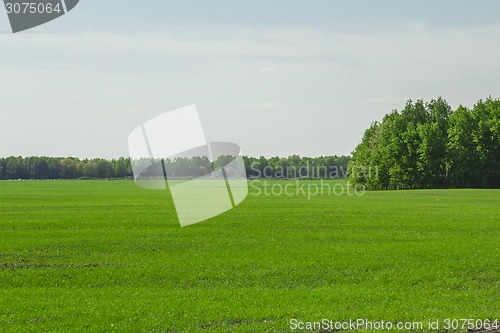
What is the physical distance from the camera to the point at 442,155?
11569 cm

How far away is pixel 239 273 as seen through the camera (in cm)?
2697

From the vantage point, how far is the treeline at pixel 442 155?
114 meters

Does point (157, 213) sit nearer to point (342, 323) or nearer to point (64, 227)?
point (64, 227)

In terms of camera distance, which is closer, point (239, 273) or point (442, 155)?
point (239, 273)

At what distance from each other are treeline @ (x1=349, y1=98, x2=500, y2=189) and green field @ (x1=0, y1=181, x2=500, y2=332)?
231ft

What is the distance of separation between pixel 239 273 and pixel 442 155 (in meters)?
95.7

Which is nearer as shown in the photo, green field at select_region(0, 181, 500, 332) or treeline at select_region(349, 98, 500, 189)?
green field at select_region(0, 181, 500, 332)

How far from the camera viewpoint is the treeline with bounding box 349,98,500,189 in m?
114

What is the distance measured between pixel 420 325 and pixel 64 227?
3014 cm

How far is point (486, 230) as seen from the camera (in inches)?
1587

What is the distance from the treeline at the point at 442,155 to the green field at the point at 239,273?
231ft

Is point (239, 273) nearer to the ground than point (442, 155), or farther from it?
nearer to the ground

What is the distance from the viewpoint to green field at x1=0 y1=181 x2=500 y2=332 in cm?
1986

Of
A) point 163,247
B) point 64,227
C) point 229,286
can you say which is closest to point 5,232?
point 64,227
